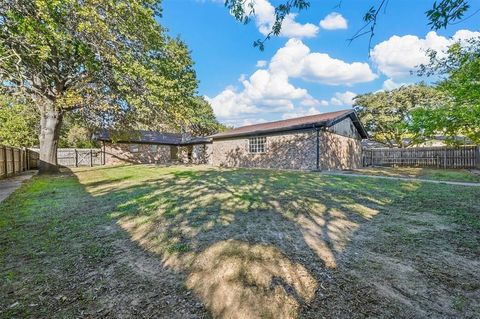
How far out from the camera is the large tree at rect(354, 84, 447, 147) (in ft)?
78.0

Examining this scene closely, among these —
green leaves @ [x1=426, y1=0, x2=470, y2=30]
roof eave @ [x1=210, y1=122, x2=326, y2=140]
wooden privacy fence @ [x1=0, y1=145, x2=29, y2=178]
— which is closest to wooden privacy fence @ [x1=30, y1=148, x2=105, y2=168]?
wooden privacy fence @ [x1=0, y1=145, x2=29, y2=178]

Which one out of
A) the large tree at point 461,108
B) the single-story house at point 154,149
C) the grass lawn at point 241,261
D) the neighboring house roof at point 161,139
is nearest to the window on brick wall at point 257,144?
the single-story house at point 154,149

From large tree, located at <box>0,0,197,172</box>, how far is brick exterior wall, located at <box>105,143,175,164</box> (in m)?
9.69

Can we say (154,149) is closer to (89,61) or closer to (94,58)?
(94,58)

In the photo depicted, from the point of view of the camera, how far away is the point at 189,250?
3.09 m

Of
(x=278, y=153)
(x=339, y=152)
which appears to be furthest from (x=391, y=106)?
(x=278, y=153)

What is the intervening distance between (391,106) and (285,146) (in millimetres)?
16546

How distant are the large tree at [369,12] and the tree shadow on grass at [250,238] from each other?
2.84 meters

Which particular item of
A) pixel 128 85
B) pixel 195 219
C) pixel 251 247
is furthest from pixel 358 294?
pixel 128 85

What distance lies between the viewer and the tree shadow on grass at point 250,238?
221 cm

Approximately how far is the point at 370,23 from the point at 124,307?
3991 mm

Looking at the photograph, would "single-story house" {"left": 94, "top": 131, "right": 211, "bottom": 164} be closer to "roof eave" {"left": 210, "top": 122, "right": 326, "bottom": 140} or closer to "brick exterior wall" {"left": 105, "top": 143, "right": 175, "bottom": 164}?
"brick exterior wall" {"left": 105, "top": 143, "right": 175, "bottom": 164}

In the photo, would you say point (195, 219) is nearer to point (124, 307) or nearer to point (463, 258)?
point (124, 307)

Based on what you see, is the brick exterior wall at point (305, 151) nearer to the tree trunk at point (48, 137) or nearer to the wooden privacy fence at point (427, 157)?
the wooden privacy fence at point (427, 157)
